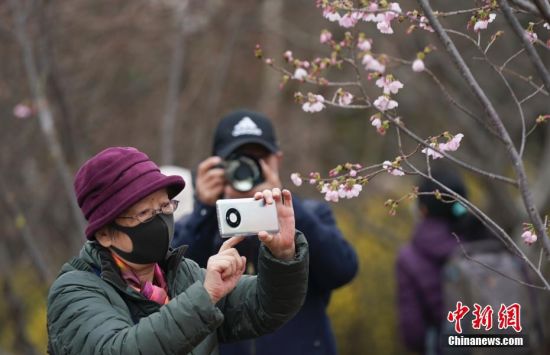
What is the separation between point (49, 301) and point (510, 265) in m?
2.82

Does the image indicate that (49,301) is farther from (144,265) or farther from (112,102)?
(112,102)

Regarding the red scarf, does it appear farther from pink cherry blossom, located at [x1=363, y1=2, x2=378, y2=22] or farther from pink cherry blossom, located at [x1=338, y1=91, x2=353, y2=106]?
pink cherry blossom, located at [x1=363, y1=2, x2=378, y2=22]

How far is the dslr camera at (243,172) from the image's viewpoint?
12.0 feet

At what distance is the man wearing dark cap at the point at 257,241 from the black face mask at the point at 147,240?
1.14 meters

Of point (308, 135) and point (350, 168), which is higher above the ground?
point (308, 135)

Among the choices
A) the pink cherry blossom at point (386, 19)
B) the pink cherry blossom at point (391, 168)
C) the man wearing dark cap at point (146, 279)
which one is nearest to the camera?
the man wearing dark cap at point (146, 279)

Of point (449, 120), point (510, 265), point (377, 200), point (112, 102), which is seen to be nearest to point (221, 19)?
point (112, 102)

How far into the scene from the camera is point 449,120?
305 inches

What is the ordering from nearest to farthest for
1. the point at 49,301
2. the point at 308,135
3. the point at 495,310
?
the point at 49,301
the point at 495,310
the point at 308,135

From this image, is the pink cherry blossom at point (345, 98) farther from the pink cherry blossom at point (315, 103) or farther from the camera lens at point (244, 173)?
the camera lens at point (244, 173)

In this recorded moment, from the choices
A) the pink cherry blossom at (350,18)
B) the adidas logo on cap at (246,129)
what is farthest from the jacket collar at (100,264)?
the adidas logo on cap at (246,129)

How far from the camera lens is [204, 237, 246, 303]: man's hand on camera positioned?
7.61ft

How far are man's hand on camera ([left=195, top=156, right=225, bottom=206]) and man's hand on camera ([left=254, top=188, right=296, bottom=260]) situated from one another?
124 centimetres
